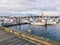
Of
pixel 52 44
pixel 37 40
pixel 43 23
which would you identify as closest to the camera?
pixel 52 44

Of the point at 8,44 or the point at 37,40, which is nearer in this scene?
the point at 8,44

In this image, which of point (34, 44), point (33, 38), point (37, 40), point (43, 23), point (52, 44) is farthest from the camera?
point (43, 23)

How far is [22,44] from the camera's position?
61.5 feet

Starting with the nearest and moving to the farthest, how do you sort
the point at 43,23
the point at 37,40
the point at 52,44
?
the point at 52,44, the point at 37,40, the point at 43,23

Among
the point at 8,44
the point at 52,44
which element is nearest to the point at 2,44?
the point at 8,44

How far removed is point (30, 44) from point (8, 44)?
12.9ft

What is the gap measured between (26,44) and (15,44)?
195 centimetres

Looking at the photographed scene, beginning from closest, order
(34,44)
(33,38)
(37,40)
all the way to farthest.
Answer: (34,44) → (37,40) → (33,38)

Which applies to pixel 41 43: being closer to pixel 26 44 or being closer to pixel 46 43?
pixel 46 43

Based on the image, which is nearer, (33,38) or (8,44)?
(8,44)

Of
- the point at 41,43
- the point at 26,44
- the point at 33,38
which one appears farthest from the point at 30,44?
the point at 33,38

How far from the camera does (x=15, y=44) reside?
740 inches

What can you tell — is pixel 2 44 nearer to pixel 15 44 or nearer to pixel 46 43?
pixel 15 44

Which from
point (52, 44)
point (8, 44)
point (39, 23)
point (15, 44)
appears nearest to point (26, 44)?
point (15, 44)
